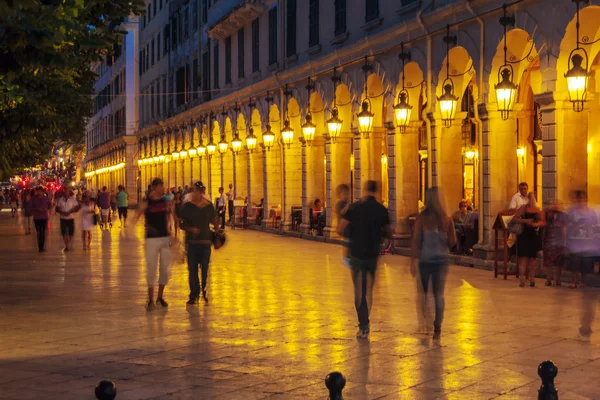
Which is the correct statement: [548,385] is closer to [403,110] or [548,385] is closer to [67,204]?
[403,110]

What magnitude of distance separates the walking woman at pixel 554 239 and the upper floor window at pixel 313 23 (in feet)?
53.7

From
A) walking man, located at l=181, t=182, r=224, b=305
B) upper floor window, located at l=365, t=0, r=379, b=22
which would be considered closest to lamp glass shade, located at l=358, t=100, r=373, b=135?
upper floor window, located at l=365, t=0, r=379, b=22

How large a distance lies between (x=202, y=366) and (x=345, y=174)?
836 inches

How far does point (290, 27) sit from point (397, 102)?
9.67m

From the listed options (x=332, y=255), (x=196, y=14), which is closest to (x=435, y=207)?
(x=332, y=255)

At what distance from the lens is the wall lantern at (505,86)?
1898 centimetres

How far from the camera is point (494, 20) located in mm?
20781

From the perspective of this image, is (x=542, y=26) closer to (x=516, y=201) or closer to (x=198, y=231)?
(x=516, y=201)

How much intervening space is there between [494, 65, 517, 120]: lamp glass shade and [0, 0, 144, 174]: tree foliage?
7.09m

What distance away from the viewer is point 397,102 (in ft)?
84.3

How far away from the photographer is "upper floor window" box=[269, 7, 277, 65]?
36.1 metres

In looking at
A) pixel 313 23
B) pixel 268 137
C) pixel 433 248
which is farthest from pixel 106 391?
pixel 268 137

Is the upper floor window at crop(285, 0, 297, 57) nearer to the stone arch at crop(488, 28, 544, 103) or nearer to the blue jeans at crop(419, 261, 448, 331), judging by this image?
the stone arch at crop(488, 28, 544, 103)

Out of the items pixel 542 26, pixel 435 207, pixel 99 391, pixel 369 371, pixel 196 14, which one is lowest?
pixel 369 371
